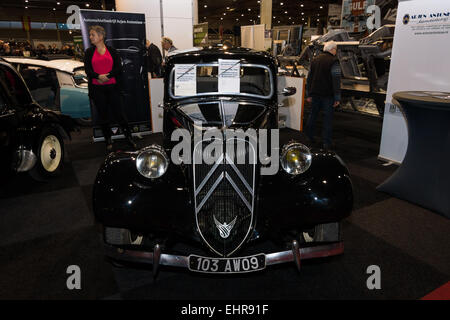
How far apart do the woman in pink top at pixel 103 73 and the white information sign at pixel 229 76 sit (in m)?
2.56

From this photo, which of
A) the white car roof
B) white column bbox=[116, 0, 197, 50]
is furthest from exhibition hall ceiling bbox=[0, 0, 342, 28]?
the white car roof

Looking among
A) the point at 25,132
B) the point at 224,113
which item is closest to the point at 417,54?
the point at 224,113

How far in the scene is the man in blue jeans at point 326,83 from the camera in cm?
504

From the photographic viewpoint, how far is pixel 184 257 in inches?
76.7

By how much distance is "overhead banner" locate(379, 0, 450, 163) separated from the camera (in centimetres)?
386

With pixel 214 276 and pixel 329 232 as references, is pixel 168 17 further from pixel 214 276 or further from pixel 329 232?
pixel 214 276

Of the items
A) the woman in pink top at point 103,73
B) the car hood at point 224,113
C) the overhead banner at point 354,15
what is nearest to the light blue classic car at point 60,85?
the woman in pink top at point 103,73

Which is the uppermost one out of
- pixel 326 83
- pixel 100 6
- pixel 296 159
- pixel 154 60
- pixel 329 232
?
pixel 100 6

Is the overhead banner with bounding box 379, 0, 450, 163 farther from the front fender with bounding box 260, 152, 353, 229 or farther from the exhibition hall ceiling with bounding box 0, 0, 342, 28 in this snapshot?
the exhibition hall ceiling with bounding box 0, 0, 342, 28

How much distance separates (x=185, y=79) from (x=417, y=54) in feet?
10.3

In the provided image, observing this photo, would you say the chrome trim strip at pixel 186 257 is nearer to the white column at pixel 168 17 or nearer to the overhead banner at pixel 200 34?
the white column at pixel 168 17

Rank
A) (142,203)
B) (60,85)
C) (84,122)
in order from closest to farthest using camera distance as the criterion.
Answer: (142,203), (60,85), (84,122)

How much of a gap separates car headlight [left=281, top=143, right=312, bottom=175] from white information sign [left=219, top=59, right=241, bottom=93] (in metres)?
1.03
